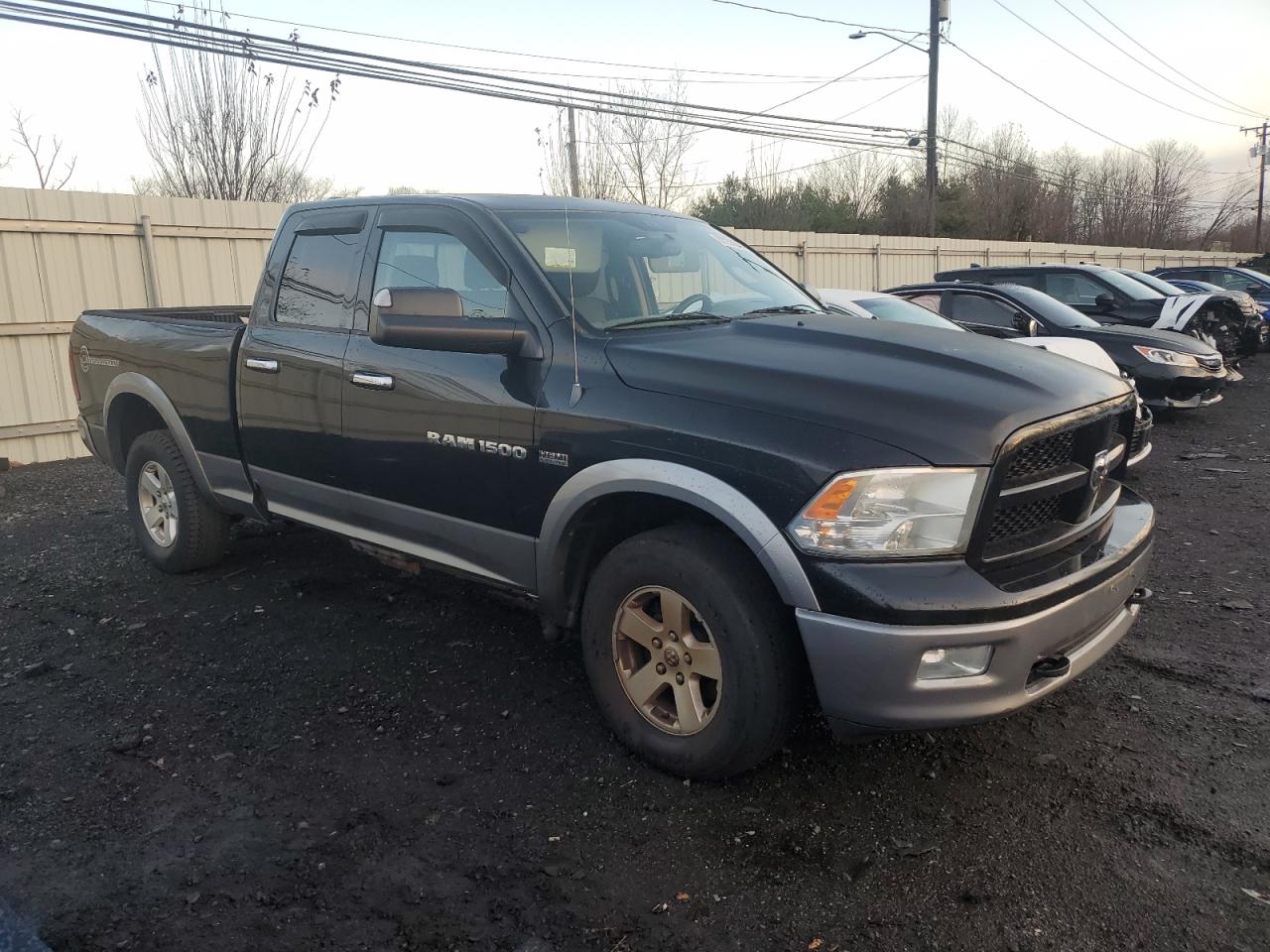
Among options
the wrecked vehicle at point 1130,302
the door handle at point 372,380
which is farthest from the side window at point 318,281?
the wrecked vehicle at point 1130,302

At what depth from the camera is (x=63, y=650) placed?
4.41 metres

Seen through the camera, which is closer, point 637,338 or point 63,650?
point 637,338

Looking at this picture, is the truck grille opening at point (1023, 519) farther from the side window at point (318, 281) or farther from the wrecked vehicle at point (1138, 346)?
the wrecked vehicle at point (1138, 346)

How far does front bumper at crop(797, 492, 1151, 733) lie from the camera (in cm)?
254

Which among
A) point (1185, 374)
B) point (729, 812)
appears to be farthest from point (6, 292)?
point (1185, 374)

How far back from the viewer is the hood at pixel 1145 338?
948 centimetres

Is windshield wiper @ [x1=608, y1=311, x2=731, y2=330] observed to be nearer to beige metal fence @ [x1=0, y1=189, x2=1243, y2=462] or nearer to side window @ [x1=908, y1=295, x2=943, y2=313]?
side window @ [x1=908, y1=295, x2=943, y2=313]

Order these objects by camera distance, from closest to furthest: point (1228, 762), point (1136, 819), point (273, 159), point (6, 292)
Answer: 1. point (1136, 819)
2. point (1228, 762)
3. point (6, 292)
4. point (273, 159)

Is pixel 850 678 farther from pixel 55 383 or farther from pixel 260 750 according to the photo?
pixel 55 383

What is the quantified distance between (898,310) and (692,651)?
21.3ft

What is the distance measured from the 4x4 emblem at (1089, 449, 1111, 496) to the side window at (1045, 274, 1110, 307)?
1021 centimetres

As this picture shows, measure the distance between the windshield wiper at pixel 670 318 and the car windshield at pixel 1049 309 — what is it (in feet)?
25.2

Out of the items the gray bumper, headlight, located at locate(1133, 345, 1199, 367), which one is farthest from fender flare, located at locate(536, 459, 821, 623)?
headlight, located at locate(1133, 345, 1199, 367)

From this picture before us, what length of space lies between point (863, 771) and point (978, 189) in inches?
1776
